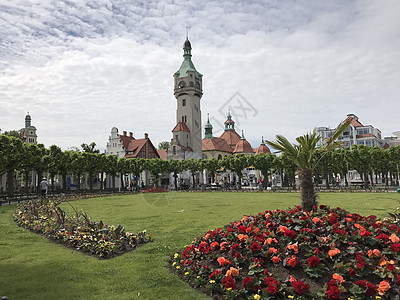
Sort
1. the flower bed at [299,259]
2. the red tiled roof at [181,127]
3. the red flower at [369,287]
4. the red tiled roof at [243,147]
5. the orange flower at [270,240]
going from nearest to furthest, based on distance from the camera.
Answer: the red flower at [369,287] < the flower bed at [299,259] < the orange flower at [270,240] < the red tiled roof at [181,127] < the red tiled roof at [243,147]

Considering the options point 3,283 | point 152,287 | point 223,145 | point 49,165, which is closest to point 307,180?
point 152,287

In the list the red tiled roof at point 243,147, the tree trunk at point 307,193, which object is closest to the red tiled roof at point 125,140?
the red tiled roof at point 243,147

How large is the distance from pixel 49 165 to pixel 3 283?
3069 cm

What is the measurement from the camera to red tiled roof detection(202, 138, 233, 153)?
8778 centimetres

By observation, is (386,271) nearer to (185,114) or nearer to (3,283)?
(3,283)

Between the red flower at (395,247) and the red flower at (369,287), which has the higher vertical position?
the red flower at (395,247)

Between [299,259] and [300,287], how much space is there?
3.33 ft

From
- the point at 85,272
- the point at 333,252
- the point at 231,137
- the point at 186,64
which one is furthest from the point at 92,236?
the point at 231,137

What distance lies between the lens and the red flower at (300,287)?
4961mm

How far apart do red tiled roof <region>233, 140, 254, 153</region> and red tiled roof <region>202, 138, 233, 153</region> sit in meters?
2.61

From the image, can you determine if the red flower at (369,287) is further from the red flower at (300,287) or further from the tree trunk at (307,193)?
the tree trunk at (307,193)

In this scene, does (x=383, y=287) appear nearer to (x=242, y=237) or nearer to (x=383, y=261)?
(x=383, y=261)

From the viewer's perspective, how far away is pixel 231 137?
99.6 meters

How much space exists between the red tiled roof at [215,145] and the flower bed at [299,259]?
80068 mm
